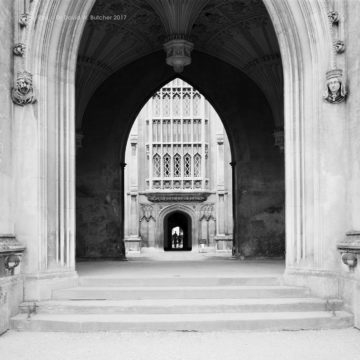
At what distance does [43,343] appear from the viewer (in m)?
6.33

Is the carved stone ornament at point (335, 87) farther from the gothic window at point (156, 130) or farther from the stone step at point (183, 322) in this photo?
the gothic window at point (156, 130)

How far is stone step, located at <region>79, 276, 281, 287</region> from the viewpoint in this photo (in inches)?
325

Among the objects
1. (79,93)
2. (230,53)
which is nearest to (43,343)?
(79,93)

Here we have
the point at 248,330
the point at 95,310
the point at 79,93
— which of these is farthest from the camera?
the point at 79,93

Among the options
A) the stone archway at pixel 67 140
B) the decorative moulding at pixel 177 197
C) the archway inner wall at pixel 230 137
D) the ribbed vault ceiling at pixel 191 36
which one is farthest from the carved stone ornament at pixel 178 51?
the decorative moulding at pixel 177 197

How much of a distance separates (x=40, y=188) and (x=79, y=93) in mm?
7797

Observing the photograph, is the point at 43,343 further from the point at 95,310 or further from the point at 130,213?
the point at 130,213

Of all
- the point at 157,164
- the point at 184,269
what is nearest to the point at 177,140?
the point at 157,164

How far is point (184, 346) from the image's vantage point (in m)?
6.14

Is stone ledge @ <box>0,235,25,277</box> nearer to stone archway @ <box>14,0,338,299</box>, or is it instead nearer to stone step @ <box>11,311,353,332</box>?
stone archway @ <box>14,0,338,299</box>

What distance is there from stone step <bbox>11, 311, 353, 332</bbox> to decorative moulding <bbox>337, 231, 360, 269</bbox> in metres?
0.67

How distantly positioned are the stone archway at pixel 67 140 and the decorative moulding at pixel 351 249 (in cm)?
35

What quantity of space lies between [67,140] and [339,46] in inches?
161

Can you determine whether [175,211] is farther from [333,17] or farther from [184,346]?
[184,346]
